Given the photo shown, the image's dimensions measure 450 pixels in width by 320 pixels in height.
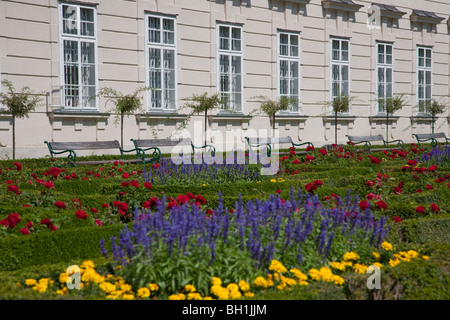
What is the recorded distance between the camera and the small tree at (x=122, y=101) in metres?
13.1

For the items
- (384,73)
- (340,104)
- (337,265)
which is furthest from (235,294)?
(384,73)

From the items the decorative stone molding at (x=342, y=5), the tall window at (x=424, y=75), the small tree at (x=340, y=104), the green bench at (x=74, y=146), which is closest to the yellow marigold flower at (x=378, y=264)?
the green bench at (x=74, y=146)

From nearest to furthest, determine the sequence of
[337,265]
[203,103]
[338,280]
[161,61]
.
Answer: [338,280] < [337,265] < [203,103] < [161,61]

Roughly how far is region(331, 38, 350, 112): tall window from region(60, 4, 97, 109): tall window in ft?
29.7

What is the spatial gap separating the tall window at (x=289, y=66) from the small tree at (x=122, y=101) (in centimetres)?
543

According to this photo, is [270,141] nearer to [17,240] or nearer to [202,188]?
[202,188]

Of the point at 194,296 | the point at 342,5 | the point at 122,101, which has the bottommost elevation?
the point at 194,296

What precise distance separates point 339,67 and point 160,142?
881 cm

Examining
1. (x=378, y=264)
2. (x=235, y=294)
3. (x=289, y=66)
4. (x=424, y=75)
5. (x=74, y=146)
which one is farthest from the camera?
(x=424, y=75)

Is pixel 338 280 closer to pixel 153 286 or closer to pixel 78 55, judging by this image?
pixel 153 286

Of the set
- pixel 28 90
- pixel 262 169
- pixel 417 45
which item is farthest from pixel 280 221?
pixel 417 45

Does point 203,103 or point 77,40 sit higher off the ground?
point 77,40

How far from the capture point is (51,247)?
459 cm

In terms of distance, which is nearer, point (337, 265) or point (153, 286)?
point (153, 286)
